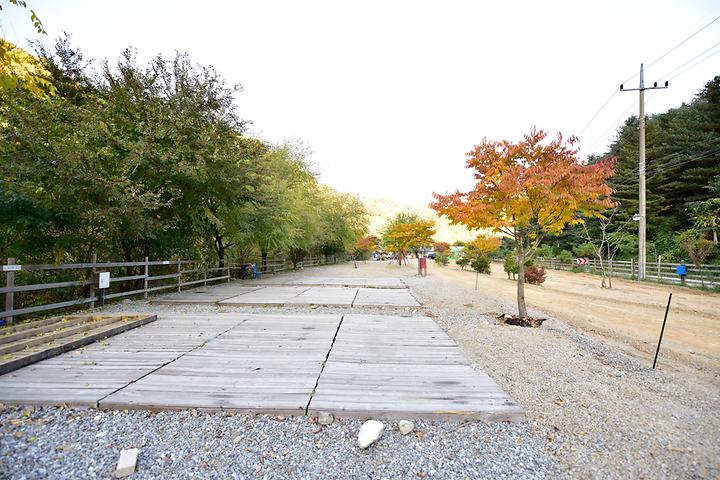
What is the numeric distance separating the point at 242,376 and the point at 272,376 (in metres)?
0.26

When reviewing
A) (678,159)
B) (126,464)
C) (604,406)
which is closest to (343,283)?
(604,406)

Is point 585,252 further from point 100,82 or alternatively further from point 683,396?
point 100,82

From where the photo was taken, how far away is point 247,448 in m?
2.02

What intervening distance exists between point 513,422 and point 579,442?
435mm

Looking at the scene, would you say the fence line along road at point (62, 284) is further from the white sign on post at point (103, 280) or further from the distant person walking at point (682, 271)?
the distant person walking at point (682, 271)

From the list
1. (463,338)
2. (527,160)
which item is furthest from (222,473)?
(527,160)

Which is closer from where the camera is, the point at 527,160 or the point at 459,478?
the point at 459,478

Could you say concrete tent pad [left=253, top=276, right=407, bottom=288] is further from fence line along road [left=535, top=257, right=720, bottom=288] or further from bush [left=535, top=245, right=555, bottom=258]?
bush [left=535, top=245, right=555, bottom=258]

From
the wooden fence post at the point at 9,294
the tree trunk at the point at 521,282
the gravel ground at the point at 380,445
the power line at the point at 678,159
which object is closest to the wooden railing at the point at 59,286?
the wooden fence post at the point at 9,294

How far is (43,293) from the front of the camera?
258 inches

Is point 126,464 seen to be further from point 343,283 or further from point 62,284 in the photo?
point 343,283

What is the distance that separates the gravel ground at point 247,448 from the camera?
6.13 feet

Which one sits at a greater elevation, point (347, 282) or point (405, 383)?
point (405, 383)

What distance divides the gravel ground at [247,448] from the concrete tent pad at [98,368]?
5.5 inches
